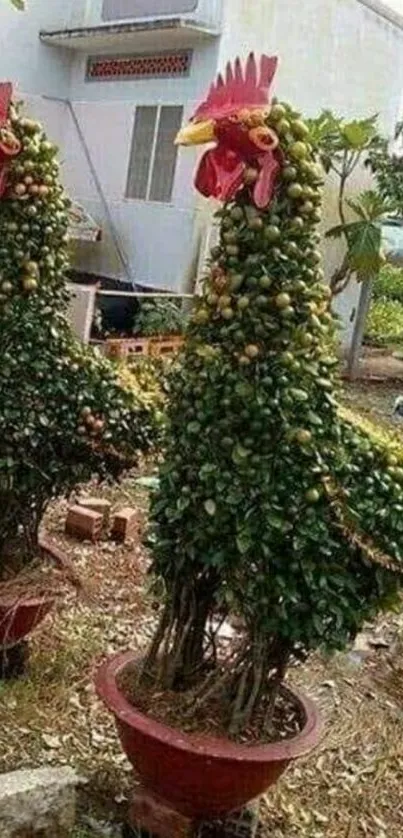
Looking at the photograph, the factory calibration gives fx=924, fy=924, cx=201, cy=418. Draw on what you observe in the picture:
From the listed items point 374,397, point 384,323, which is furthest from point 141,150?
point 384,323

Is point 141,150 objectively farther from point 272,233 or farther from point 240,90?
point 272,233

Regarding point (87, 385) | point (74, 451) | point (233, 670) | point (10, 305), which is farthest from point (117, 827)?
point (10, 305)

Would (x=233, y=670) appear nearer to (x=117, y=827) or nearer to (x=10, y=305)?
(x=117, y=827)

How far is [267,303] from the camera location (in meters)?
2.55

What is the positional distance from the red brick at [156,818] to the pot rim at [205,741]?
0.26 meters

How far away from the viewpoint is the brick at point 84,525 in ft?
17.2

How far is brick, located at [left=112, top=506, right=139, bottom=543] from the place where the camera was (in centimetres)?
530

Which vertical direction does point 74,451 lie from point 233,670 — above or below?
above

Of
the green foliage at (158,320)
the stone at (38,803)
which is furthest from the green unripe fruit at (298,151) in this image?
the green foliage at (158,320)

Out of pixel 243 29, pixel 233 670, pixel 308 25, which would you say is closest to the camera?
pixel 233 670

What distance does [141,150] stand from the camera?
10.7 meters

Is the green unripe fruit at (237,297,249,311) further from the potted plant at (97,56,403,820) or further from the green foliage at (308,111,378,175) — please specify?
the green foliage at (308,111,378,175)

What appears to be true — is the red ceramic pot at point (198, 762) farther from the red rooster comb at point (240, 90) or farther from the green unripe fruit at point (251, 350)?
the red rooster comb at point (240, 90)

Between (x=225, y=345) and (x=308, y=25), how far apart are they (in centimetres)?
926
